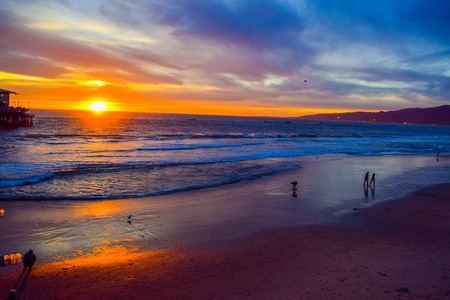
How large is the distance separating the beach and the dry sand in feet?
0.07

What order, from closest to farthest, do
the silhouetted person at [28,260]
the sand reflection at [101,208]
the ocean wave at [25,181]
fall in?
the silhouetted person at [28,260], the sand reflection at [101,208], the ocean wave at [25,181]

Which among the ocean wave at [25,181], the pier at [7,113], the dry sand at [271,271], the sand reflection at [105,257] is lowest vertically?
the sand reflection at [105,257]

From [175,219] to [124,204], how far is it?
10.2ft

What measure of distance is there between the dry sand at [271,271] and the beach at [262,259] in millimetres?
20

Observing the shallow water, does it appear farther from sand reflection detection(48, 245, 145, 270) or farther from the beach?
sand reflection detection(48, 245, 145, 270)

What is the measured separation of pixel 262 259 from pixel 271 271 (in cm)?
60

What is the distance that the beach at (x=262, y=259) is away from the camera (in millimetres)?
5141

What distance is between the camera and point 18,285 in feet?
17.2

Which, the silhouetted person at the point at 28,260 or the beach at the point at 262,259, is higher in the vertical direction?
the silhouetted person at the point at 28,260

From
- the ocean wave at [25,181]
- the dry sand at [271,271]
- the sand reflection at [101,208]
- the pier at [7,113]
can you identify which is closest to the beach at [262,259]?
the dry sand at [271,271]

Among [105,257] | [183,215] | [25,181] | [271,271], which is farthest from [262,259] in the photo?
[25,181]

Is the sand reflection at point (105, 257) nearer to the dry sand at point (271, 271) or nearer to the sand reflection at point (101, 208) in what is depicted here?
the dry sand at point (271, 271)

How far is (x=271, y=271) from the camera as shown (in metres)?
5.87

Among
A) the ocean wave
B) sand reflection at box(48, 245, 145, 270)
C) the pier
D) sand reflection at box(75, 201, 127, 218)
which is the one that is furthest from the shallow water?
the pier
